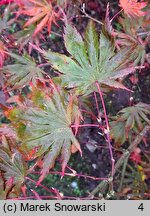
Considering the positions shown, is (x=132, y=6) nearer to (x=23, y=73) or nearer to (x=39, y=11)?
(x=39, y=11)

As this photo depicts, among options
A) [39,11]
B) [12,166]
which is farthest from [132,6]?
[12,166]

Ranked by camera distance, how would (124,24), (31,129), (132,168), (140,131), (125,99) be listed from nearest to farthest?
(31,129)
(124,24)
(140,131)
(132,168)
(125,99)

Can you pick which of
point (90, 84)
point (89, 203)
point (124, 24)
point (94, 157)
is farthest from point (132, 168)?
point (90, 84)

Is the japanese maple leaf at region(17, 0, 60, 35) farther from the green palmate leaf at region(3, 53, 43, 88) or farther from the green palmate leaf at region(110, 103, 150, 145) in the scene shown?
the green palmate leaf at region(110, 103, 150, 145)

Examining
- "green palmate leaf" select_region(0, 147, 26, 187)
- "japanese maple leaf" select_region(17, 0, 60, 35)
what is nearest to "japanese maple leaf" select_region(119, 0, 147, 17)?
"japanese maple leaf" select_region(17, 0, 60, 35)

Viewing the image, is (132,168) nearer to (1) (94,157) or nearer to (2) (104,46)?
(1) (94,157)

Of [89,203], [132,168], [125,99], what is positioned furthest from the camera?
[125,99]

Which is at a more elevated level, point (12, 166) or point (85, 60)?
point (85, 60)
